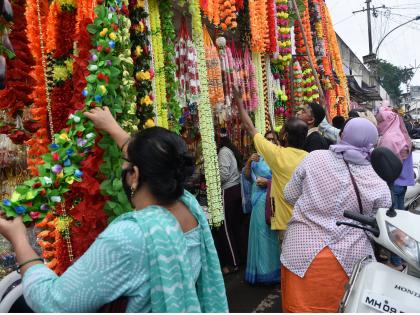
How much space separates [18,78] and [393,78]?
2343 inches

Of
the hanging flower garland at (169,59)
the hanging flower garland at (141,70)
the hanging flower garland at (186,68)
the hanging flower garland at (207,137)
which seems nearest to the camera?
the hanging flower garland at (141,70)

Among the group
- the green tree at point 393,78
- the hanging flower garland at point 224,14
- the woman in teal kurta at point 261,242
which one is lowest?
the woman in teal kurta at point 261,242

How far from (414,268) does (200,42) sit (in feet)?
8.66

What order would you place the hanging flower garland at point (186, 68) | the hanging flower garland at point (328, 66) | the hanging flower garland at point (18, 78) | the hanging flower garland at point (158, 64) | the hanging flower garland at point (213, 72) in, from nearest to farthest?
the hanging flower garland at point (18, 78) → the hanging flower garland at point (158, 64) → the hanging flower garland at point (186, 68) → the hanging flower garland at point (213, 72) → the hanging flower garland at point (328, 66)

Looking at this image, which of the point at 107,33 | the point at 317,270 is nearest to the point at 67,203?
the point at 107,33

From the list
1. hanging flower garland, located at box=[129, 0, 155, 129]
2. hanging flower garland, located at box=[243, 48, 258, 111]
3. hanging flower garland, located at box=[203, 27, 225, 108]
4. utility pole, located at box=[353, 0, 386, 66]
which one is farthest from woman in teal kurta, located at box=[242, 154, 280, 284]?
utility pole, located at box=[353, 0, 386, 66]

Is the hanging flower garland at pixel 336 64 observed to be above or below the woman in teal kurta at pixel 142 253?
above

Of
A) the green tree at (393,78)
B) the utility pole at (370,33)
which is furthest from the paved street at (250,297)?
the green tree at (393,78)

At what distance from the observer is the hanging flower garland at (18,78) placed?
2.61 meters

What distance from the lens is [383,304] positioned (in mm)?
1869

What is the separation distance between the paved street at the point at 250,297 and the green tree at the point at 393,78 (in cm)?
5450

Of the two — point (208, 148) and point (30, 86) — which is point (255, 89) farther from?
point (30, 86)

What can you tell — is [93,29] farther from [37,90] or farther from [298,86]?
[298,86]

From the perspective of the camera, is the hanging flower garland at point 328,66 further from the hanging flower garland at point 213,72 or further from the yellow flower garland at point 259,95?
the hanging flower garland at point 213,72
